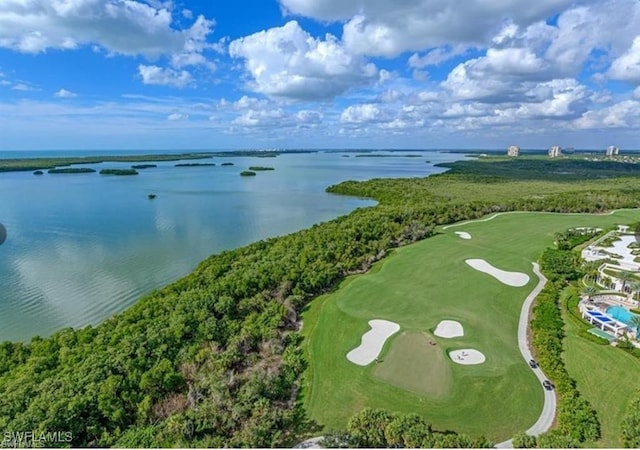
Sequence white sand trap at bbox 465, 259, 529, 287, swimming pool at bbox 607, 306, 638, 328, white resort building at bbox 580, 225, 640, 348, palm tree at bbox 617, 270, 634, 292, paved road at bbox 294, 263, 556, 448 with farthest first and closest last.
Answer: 1. white sand trap at bbox 465, 259, 529, 287
2. palm tree at bbox 617, 270, 634, 292
3. swimming pool at bbox 607, 306, 638, 328
4. white resort building at bbox 580, 225, 640, 348
5. paved road at bbox 294, 263, 556, 448

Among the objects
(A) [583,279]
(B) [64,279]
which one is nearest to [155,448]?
(B) [64,279]

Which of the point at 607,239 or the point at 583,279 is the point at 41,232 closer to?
the point at 583,279

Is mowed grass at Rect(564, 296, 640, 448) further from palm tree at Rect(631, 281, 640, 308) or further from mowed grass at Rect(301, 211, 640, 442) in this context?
palm tree at Rect(631, 281, 640, 308)

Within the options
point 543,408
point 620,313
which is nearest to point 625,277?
point 620,313

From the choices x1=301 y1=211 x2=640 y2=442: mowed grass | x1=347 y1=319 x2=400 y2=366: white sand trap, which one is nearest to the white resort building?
x1=301 y1=211 x2=640 y2=442: mowed grass

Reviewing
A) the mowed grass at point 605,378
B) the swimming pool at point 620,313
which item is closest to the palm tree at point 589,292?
the swimming pool at point 620,313

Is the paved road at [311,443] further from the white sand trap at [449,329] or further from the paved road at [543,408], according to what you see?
the white sand trap at [449,329]
